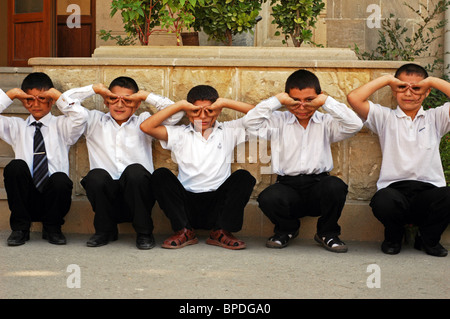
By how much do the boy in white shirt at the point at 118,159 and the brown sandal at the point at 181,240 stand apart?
12 centimetres

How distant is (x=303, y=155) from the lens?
4.27 metres

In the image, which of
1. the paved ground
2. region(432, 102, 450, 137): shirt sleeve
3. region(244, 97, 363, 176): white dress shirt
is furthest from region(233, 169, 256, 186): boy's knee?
region(432, 102, 450, 137): shirt sleeve

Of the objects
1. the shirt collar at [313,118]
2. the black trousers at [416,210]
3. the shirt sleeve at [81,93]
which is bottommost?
the black trousers at [416,210]

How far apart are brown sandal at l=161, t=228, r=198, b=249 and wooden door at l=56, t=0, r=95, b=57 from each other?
542cm

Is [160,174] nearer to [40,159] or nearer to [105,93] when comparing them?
[105,93]

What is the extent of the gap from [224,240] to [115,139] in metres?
1.07

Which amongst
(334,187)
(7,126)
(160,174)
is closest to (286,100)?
(334,187)

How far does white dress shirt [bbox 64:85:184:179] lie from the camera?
4371 mm

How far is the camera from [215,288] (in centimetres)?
315

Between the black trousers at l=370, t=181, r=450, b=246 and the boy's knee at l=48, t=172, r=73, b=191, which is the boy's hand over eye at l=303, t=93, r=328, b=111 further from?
the boy's knee at l=48, t=172, r=73, b=191

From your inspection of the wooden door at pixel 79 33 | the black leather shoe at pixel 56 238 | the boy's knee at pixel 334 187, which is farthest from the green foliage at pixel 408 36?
the wooden door at pixel 79 33

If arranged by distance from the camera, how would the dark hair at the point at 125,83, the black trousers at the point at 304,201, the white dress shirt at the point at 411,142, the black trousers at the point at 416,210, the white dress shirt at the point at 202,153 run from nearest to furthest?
the black trousers at the point at 416,210 < the black trousers at the point at 304,201 < the white dress shirt at the point at 411,142 < the white dress shirt at the point at 202,153 < the dark hair at the point at 125,83

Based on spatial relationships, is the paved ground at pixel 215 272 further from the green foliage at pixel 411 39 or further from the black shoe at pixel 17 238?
the green foliage at pixel 411 39

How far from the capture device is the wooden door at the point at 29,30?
8.16 metres
